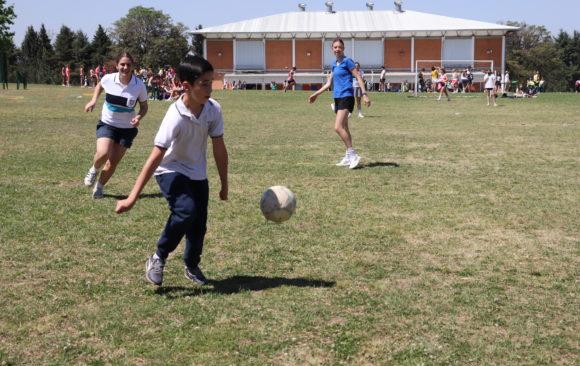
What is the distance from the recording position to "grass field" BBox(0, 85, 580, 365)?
4188 millimetres

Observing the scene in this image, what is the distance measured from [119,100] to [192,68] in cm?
444

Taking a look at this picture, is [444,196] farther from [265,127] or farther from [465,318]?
[265,127]

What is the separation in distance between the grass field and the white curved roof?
6302 centimetres

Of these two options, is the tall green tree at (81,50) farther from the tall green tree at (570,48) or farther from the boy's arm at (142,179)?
the boy's arm at (142,179)

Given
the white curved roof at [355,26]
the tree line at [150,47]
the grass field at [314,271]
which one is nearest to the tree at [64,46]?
the tree line at [150,47]

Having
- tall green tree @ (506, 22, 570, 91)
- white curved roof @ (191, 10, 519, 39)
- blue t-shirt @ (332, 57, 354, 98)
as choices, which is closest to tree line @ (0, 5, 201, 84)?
white curved roof @ (191, 10, 519, 39)

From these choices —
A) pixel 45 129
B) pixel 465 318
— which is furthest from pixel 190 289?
pixel 45 129

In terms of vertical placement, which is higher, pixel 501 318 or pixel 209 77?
pixel 209 77

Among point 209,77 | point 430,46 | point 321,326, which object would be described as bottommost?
point 321,326

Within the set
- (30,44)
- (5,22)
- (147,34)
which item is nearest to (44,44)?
(30,44)

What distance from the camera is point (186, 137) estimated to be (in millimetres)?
5125

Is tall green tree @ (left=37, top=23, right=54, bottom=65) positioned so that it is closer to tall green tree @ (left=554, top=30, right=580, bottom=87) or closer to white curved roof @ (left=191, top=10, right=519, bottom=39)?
white curved roof @ (left=191, top=10, right=519, bottom=39)

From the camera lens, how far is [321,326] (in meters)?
4.53

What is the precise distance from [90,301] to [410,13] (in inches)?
3059
